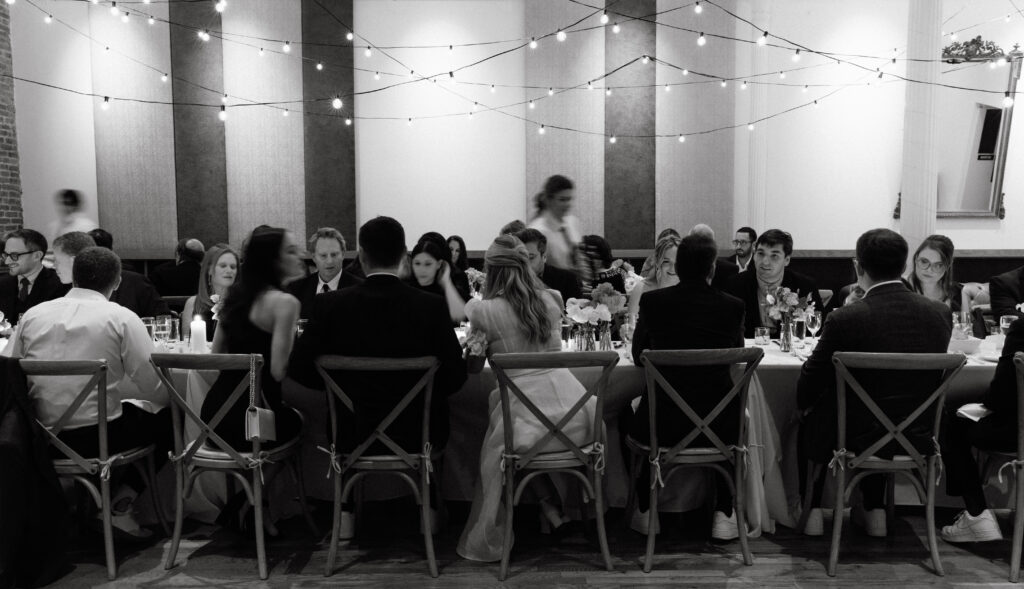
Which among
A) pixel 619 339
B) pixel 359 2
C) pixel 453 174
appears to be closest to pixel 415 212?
pixel 453 174

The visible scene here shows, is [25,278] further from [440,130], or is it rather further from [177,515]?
[440,130]

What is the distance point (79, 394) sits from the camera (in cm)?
287

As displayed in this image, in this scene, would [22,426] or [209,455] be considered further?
[209,455]

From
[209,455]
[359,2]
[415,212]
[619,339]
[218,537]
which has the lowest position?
[218,537]

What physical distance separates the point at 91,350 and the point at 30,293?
88.7 inches

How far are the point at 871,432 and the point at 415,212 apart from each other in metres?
7.07

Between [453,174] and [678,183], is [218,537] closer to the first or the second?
[453,174]

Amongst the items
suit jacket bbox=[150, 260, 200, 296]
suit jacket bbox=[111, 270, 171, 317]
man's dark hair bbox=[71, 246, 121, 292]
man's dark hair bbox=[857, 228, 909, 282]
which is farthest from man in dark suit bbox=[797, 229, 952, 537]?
suit jacket bbox=[150, 260, 200, 296]

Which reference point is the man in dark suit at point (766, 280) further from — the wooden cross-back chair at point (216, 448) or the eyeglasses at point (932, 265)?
the wooden cross-back chair at point (216, 448)

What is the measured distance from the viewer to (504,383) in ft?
9.39

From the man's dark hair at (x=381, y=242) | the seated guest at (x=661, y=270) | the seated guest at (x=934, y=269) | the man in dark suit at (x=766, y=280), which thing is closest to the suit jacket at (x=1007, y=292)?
the seated guest at (x=934, y=269)

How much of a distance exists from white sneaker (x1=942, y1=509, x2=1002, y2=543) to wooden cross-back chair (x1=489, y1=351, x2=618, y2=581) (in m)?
1.57

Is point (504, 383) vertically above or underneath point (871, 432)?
above

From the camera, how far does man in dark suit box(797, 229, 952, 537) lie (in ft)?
9.58
